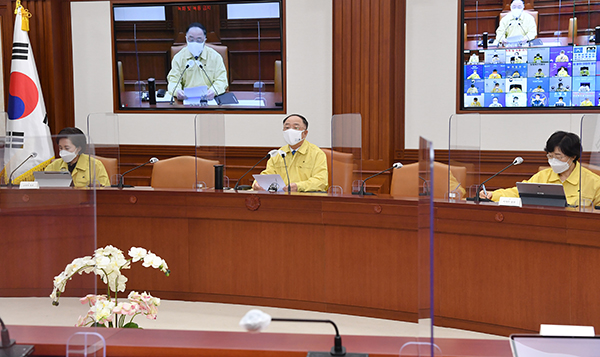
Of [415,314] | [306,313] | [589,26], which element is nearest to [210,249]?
[306,313]

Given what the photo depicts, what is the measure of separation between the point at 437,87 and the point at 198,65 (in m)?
2.30

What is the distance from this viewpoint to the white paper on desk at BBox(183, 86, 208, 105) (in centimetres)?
556

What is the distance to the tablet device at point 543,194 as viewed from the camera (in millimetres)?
2861

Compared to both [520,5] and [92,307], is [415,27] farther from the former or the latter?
[92,307]

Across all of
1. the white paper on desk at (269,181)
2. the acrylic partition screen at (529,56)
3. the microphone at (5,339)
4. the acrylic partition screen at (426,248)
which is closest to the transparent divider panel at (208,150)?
the white paper on desk at (269,181)

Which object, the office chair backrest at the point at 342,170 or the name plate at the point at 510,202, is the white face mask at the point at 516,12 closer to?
the office chair backrest at the point at 342,170

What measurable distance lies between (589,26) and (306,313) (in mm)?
3316

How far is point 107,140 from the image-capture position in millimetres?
4969

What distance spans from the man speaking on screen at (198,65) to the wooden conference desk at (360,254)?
221cm

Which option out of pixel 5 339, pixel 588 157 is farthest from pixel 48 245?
pixel 588 157

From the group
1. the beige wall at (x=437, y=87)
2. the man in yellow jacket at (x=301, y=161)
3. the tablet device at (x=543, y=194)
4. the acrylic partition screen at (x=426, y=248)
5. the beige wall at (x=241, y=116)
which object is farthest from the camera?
the beige wall at (x=241, y=116)

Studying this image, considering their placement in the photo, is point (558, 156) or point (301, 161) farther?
point (301, 161)

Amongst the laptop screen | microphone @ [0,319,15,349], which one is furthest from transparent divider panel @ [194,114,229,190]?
the laptop screen

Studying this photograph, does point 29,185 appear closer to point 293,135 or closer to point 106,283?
point 106,283
